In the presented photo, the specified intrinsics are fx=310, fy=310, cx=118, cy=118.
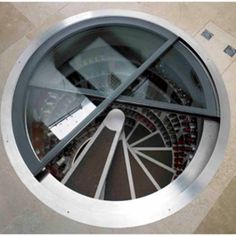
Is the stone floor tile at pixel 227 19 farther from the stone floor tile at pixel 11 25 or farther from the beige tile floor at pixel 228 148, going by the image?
the stone floor tile at pixel 11 25

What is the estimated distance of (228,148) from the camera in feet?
5.93

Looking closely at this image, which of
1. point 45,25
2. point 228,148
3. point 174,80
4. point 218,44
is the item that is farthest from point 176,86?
point 45,25

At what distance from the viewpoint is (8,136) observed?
5.82ft

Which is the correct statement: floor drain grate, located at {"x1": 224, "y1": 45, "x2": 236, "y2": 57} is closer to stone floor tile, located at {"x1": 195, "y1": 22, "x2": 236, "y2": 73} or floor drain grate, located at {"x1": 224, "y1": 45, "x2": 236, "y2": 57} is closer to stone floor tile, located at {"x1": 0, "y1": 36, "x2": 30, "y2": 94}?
stone floor tile, located at {"x1": 195, "y1": 22, "x2": 236, "y2": 73}

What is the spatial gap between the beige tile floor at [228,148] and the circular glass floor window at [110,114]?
57 millimetres

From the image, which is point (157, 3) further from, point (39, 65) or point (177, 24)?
point (39, 65)

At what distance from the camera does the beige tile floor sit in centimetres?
161

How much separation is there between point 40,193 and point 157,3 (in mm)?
1598

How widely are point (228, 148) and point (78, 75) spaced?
110 cm

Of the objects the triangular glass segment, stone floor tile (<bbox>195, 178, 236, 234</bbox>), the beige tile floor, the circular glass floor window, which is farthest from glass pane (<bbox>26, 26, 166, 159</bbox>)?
stone floor tile (<bbox>195, 178, 236, 234</bbox>)

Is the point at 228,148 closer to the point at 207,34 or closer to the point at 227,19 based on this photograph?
the point at 207,34

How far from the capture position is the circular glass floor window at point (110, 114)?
168 cm

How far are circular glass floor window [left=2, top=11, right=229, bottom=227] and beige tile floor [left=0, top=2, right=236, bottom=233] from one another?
0.19 ft

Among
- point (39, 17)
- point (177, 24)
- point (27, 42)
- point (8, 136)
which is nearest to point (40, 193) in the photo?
point (8, 136)
